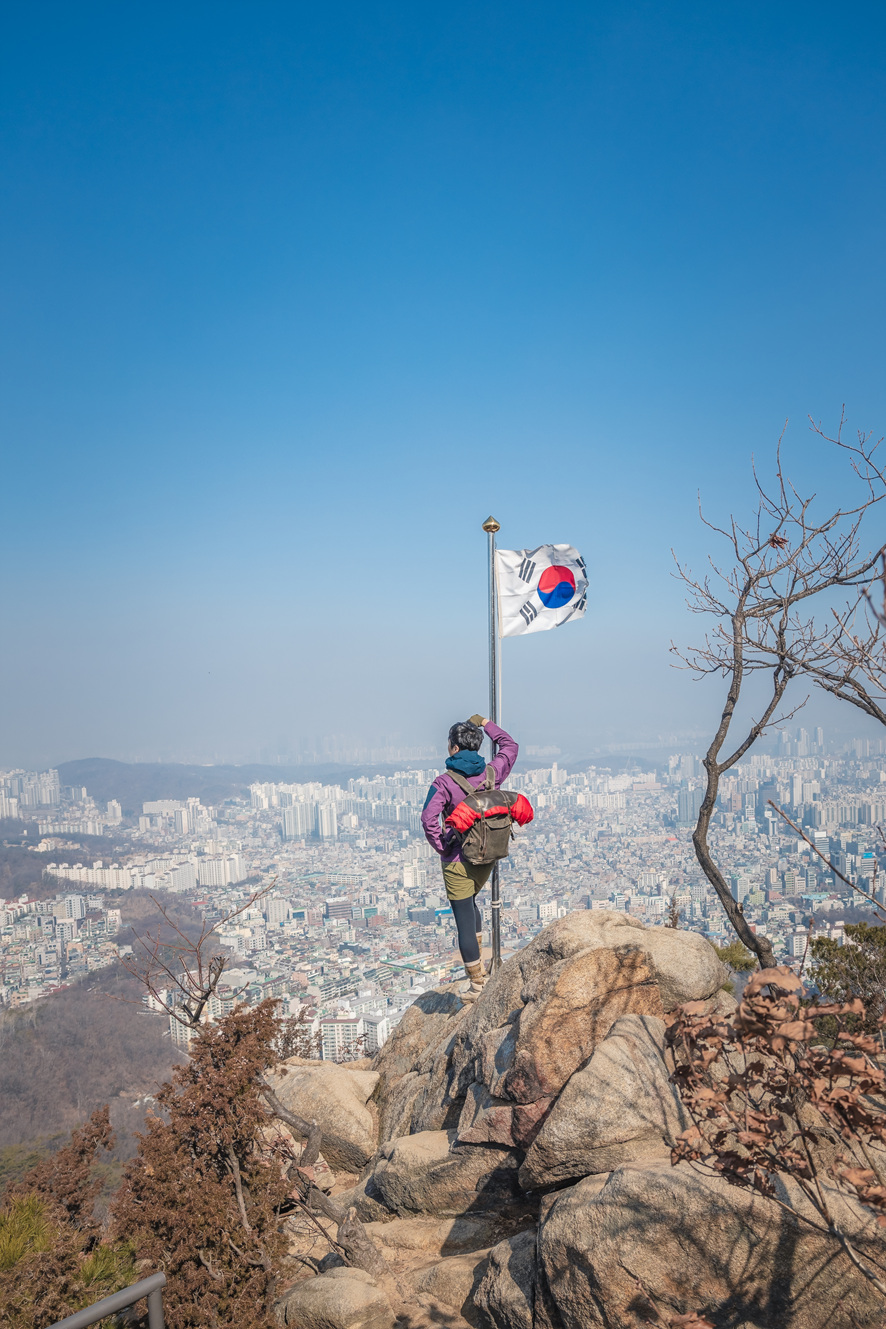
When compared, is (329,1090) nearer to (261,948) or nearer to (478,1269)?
(478,1269)

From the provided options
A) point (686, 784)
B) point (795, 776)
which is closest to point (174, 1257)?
point (795, 776)

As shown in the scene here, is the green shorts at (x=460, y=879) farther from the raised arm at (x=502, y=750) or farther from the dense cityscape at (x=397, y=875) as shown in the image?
the dense cityscape at (x=397, y=875)

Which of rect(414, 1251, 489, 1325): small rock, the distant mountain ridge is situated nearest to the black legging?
rect(414, 1251, 489, 1325): small rock

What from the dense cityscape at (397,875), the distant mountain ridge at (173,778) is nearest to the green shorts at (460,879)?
the dense cityscape at (397,875)

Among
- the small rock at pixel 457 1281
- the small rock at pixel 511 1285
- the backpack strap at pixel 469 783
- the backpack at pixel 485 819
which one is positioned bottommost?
the small rock at pixel 457 1281

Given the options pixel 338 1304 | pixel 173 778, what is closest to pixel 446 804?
pixel 338 1304

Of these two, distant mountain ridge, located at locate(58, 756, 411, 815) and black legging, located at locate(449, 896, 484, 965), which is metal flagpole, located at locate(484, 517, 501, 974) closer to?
black legging, located at locate(449, 896, 484, 965)

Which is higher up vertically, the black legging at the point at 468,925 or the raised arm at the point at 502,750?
the raised arm at the point at 502,750

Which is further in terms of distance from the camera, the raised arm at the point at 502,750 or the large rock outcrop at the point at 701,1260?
the raised arm at the point at 502,750
